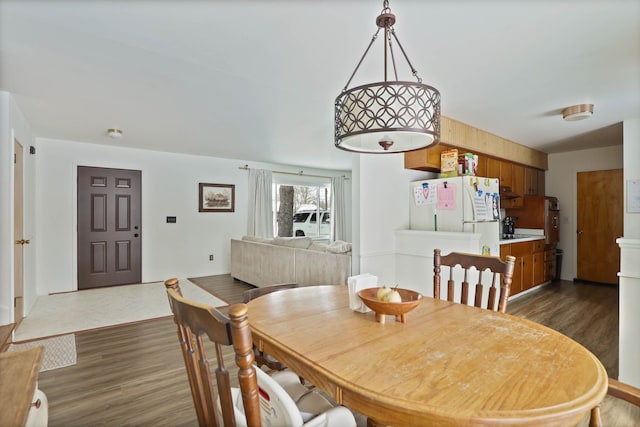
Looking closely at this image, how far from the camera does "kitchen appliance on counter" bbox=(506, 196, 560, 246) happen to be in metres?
5.32

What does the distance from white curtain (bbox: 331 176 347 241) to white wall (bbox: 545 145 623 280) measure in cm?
424

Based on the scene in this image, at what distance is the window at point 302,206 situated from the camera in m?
7.40

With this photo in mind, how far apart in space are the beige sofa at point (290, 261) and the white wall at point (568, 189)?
4.54 m

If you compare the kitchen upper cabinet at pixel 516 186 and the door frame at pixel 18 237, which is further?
the kitchen upper cabinet at pixel 516 186

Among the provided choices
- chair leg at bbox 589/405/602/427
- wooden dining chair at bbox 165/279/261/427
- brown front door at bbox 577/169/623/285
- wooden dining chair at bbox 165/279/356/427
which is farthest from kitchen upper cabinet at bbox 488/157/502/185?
wooden dining chair at bbox 165/279/261/427

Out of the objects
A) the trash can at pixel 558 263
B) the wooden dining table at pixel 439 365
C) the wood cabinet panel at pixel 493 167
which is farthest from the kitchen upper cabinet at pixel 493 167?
the wooden dining table at pixel 439 365

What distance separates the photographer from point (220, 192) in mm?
6414

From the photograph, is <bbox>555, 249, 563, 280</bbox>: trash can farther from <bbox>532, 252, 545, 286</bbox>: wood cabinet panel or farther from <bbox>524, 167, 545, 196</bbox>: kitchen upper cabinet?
<bbox>524, 167, 545, 196</bbox>: kitchen upper cabinet

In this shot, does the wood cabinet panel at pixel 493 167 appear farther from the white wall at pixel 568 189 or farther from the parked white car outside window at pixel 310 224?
the parked white car outside window at pixel 310 224

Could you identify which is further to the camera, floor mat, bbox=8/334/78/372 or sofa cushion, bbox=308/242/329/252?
sofa cushion, bbox=308/242/329/252

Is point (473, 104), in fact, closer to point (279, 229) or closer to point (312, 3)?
point (312, 3)

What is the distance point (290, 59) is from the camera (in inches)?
93.7

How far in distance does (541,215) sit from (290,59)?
193 inches

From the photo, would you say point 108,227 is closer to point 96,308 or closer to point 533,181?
point 96,308
